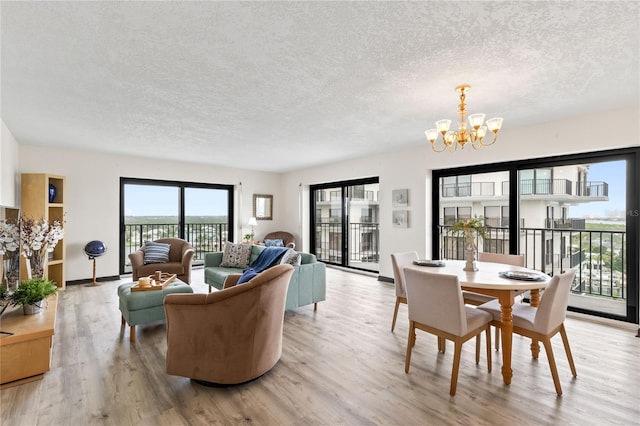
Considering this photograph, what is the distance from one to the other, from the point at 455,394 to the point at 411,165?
12.9ft

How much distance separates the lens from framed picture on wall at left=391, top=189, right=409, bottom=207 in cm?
550

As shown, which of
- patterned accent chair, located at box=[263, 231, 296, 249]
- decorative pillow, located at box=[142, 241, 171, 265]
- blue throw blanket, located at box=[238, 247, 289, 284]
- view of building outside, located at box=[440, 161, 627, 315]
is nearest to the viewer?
view of building outside, located at box=[440, 161, 627, 315]

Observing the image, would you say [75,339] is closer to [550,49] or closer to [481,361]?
[481,361]

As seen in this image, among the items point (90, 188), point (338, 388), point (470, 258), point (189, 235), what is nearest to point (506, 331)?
point (470, 258)

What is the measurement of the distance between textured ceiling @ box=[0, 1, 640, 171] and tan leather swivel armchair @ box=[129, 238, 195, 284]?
6.56ft

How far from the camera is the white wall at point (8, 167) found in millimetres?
3822

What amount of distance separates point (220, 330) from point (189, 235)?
5.38m

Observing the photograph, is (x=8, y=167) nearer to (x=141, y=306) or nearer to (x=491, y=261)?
(x=141, y=306)

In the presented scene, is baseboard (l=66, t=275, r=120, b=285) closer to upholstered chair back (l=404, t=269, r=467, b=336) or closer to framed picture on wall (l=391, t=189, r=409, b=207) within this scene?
framed picture on wall (l=391, t=189, r=409, b=207)

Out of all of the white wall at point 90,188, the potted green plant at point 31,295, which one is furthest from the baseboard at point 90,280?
the potted green plant at point 31,295

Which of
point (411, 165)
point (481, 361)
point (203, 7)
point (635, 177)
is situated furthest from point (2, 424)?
point (635, 177)

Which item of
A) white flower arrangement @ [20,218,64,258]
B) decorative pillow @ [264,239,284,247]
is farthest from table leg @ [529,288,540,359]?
decorative pillow @ [264,239,284,247]

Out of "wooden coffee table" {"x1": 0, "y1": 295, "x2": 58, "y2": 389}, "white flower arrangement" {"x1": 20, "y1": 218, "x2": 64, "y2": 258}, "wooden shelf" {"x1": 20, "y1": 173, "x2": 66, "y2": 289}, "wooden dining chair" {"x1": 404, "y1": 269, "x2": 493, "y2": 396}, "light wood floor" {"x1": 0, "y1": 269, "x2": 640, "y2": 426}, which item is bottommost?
"light wood floor" {"x1": 0, "y1": 269, "x2": 640, "y2": 426}

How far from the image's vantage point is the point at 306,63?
241 cm
